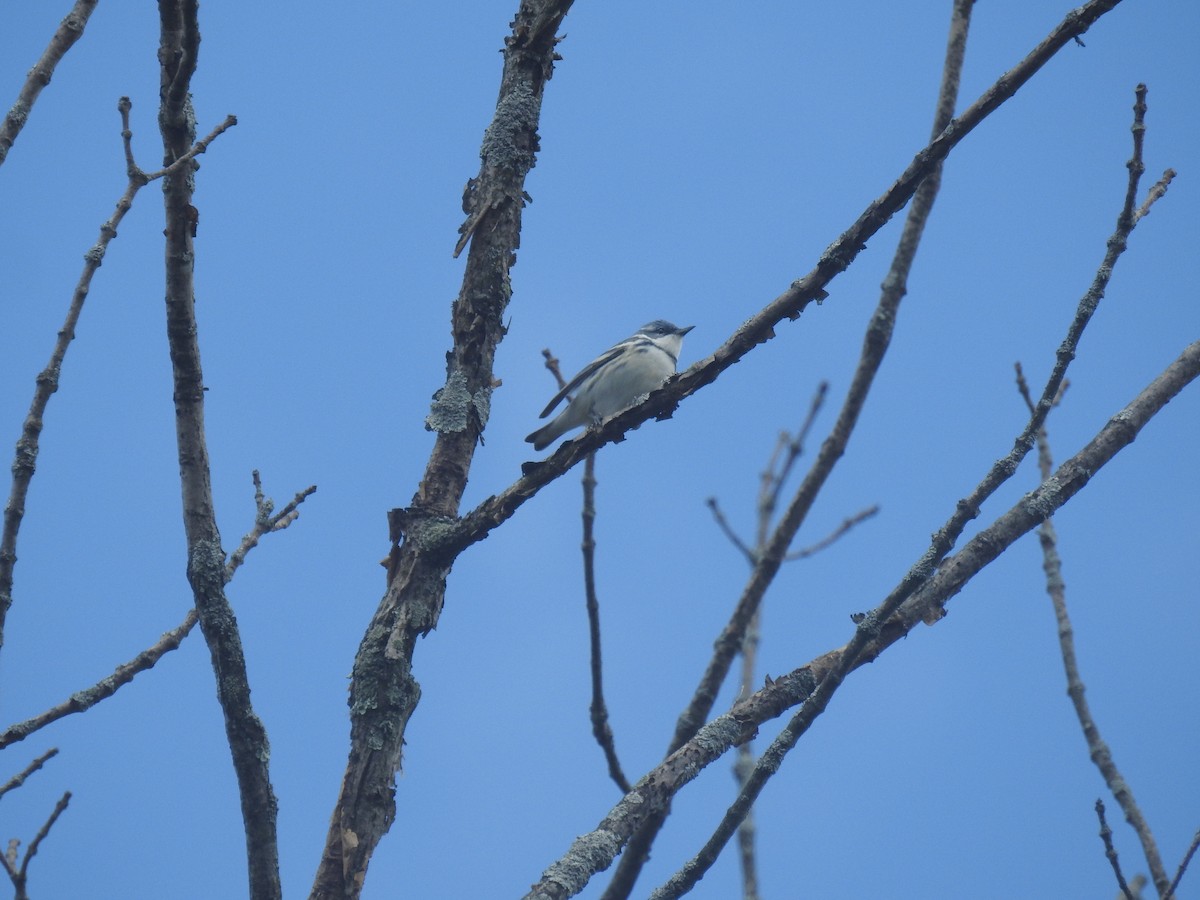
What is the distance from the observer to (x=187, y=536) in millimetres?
3178

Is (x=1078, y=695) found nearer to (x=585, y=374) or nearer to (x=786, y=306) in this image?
(x=786, y=306)

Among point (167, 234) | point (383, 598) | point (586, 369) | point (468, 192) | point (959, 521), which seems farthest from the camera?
point (586, 369)

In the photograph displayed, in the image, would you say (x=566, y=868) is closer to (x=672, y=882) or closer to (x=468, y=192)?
(x=672, y=882)

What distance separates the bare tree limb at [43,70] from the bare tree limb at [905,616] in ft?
Result: 8.58

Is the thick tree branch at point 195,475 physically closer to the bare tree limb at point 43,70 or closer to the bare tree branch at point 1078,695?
the bare tree limb at point 43,70

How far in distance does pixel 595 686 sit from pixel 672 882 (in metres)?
1.55

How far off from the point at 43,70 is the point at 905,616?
3.14m

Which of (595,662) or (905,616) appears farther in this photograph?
(595,662)

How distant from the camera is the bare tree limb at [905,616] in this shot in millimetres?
3166

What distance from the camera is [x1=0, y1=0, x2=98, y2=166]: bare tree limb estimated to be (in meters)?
3.18

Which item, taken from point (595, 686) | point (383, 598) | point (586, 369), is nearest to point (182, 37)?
point (383, 598)

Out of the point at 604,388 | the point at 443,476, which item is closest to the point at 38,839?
the point at 443,476

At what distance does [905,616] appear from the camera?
3.42 metres

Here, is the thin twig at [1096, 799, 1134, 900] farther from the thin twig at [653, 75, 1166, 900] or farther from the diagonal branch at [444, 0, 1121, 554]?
the diagonal branch at [444, 0, 1121, 554]
